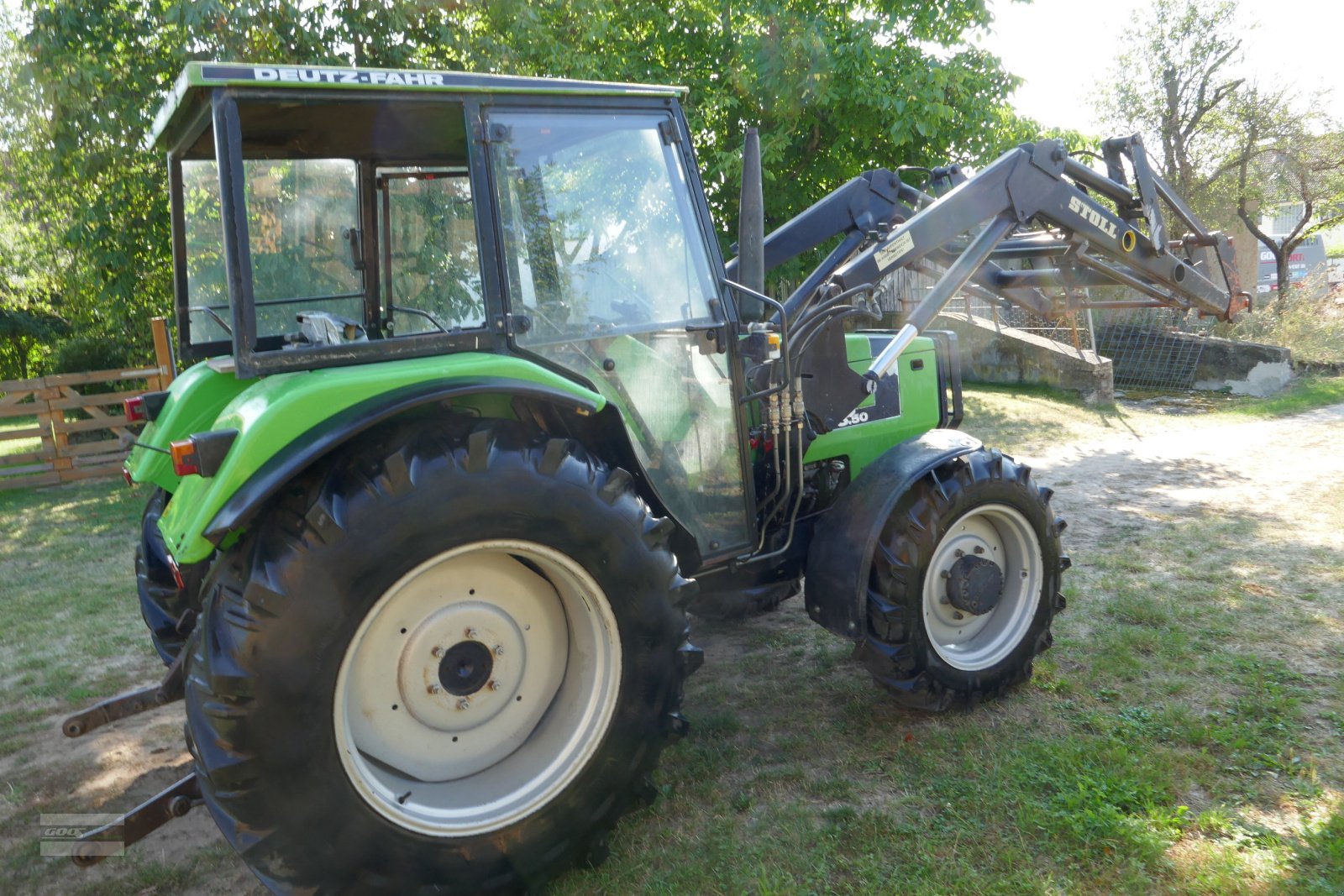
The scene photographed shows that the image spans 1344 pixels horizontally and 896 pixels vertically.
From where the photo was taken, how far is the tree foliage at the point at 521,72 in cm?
796

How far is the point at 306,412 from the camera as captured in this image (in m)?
2.42

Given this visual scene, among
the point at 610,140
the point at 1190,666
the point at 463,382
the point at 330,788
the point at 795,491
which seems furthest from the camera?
the point at 1190,666

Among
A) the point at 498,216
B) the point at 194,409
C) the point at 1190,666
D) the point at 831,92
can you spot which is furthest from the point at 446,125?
the point at 831,92

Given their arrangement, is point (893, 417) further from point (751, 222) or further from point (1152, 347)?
point (1152, 347)

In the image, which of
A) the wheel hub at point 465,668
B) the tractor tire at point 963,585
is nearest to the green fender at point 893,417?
the tractor tire at point 963,585

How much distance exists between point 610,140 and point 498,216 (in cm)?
53

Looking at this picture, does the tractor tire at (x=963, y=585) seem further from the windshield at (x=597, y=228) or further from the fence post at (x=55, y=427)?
the fence post at (x=55, y=427)

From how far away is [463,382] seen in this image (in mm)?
2574

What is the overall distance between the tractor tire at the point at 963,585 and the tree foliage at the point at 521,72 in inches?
A: 267

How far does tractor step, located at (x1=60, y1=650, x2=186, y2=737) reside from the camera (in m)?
3.09

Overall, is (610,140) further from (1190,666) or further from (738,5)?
(738,5)

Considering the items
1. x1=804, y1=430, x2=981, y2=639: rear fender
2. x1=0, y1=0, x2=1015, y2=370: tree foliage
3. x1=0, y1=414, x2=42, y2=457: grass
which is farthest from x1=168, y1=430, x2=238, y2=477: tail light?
x1=0, y1=414, x2=42, y2=457: grass

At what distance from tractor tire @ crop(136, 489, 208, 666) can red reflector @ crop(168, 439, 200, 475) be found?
129cm

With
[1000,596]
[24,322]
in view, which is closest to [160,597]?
[1000,596]
